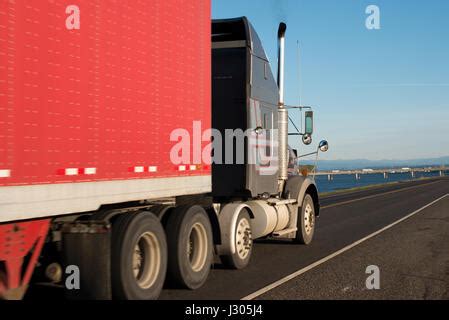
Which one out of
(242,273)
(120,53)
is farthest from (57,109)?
(242,273)

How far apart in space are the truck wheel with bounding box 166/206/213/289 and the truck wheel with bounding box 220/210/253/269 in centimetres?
85

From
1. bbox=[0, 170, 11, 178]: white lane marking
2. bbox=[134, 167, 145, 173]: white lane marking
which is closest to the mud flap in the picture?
bbox=[134, 167, 145, 173]: white lane marking

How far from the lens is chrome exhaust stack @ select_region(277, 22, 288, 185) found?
1212 centimetres

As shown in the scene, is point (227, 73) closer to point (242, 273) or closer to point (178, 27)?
point (178, 27)

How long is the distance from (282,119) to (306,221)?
2.36 meters

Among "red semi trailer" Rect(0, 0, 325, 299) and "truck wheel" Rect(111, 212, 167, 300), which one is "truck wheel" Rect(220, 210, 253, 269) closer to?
"red semi trailer" Rect(0, 0, 325, 299)

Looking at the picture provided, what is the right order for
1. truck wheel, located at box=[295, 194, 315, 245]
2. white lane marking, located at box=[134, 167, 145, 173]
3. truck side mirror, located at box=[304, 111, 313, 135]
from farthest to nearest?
truck side mirror, located at box=[304, 111, 313, 135] < truck wheel, located at box=[295, 194, 315, 245] < white lane marking, located at box=[134, 167, 145, 173]

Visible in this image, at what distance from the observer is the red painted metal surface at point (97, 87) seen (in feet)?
16.1

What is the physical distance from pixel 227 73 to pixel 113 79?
14.1 feet

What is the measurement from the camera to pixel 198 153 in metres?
8.20

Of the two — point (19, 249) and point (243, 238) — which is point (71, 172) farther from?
point (243, 238)

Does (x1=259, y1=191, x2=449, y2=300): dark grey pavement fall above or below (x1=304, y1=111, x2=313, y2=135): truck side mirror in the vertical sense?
below

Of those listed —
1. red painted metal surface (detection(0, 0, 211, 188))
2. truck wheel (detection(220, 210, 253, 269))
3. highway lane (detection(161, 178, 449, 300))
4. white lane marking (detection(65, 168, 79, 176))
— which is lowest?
highway lane (detection(161, 178, 449, 300))

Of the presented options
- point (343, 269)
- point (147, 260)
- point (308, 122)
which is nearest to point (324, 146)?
point (308, 122)
